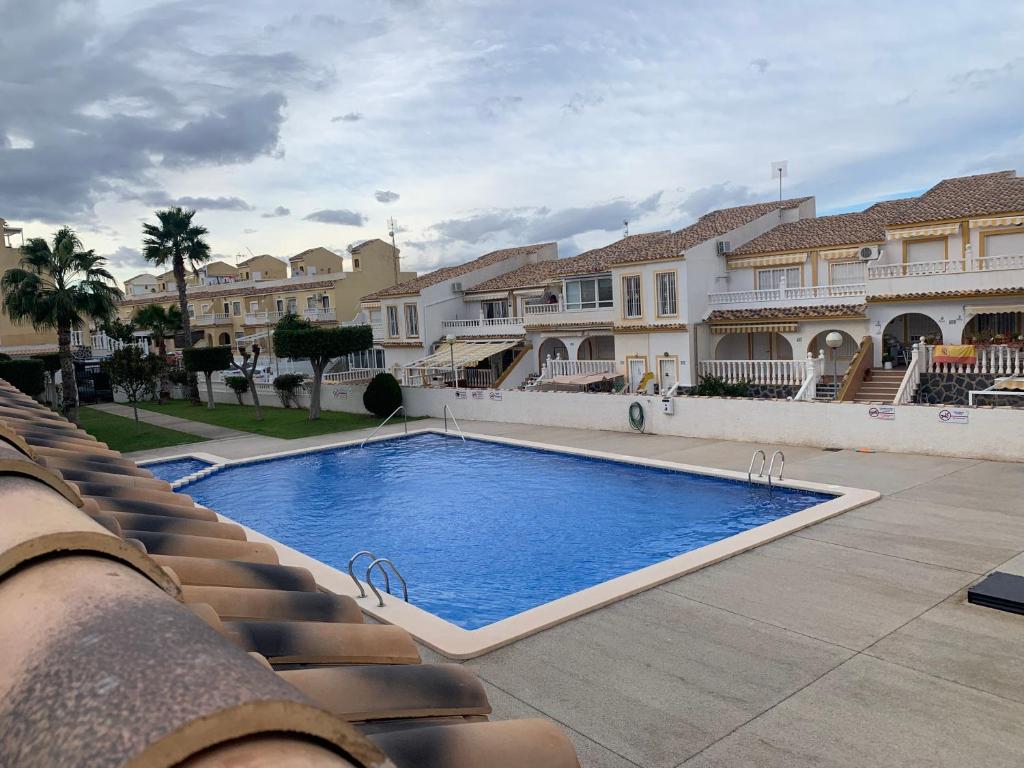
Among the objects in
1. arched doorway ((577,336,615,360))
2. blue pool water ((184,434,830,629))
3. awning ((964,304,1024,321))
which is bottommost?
blue pool water ((184,434,830,629))

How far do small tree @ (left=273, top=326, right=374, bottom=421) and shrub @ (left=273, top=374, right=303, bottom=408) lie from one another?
15.7 feet

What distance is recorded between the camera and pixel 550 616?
10984 millimetres

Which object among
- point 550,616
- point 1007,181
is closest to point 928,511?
point 550,616

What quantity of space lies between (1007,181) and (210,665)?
41534 mm

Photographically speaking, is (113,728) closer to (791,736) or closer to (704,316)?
(791,736)

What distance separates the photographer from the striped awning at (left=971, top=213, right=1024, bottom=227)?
99.2 feet

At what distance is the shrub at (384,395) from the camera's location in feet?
125

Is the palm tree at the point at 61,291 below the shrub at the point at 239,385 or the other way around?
the other way around

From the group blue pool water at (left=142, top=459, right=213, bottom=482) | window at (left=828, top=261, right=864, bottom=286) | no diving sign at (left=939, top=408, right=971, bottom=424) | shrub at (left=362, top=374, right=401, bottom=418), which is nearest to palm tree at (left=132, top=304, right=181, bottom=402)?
shrub at (left=362, top=374, right=401, bottom=418)

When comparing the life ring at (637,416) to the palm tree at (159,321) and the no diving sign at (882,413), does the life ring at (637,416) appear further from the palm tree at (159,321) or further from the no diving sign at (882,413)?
the palm tree at (159,321)

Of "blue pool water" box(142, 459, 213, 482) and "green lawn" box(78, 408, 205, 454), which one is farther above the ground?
"green lawn" box(78, 408, 205, 454)

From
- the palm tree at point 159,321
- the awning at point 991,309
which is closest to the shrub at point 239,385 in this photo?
the palm tree at point 159,321

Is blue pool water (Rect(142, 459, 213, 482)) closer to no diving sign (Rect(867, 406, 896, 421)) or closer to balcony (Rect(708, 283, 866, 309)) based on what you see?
no diving sign (Rect(867, 406, 896, 421))

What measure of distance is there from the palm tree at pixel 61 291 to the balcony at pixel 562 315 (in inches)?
819
